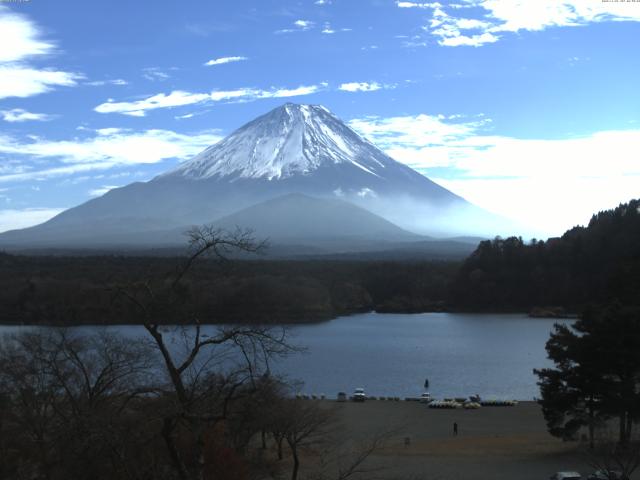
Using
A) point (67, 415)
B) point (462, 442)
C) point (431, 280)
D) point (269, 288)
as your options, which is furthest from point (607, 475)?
point (431, 280)

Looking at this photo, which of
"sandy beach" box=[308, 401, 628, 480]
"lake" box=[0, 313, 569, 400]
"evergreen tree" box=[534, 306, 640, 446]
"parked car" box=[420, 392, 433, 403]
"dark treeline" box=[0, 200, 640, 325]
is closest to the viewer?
"sandy beach" box=[308, 401, 628, 480]

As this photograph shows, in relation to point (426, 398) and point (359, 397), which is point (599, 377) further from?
point (359, 397)

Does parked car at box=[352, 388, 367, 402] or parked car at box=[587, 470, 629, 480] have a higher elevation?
parked car at box=[587, 470, 629, 480]

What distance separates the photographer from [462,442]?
53.4 ft

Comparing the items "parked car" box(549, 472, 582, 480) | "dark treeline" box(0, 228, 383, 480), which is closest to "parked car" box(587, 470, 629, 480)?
"parked car" box(549, 472, 582, 480)

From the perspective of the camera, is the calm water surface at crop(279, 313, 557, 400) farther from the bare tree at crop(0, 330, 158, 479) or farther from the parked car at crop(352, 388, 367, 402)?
the bare tree at crop(0, 330, 158, 479)

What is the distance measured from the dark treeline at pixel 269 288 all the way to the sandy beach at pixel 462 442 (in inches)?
359

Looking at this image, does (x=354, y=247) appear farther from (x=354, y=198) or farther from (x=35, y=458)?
(x=35, y=458)

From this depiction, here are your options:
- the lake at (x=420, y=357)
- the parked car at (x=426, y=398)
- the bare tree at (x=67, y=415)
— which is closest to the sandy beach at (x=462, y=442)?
the parked car at (x=426, y=398)

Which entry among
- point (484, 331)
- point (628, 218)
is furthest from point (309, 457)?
point (628, 218)

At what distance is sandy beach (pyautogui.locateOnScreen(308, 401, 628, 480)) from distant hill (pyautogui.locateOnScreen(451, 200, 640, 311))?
33178mm

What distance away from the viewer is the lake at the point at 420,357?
2480 centimetres

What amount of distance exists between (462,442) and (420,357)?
15.0 metres

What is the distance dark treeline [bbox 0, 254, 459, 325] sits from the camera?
36750mm
